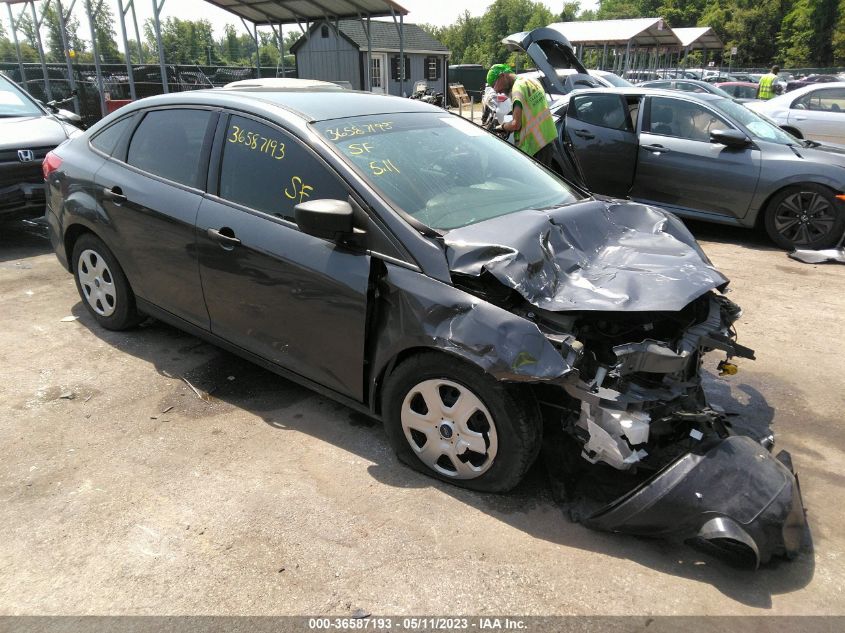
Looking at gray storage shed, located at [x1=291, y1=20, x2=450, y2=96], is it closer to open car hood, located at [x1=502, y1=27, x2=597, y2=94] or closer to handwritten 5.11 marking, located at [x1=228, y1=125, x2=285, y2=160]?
open car hood, located at [x1=502, y1=27, x2=597, y2=94]

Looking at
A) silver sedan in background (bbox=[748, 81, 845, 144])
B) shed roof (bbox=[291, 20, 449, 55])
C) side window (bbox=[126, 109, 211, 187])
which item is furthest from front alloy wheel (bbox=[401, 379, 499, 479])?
shed roof (bbox=[291, 20, 449, 55])

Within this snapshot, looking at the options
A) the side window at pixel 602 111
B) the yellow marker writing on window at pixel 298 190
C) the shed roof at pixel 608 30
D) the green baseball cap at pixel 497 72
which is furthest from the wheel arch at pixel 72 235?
the shed roof at pixel 608 30

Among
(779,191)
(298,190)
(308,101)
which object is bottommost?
(779,191)

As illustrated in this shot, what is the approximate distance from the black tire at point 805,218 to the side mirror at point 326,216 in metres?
5.83

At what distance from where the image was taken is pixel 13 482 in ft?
9.83

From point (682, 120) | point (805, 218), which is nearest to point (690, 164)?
point (682, 120)

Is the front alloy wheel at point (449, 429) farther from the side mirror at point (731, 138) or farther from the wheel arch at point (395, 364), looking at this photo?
the side mirror at point (731, 138)

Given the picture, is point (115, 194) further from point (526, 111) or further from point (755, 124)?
point (755, 124)

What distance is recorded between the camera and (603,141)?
764cm

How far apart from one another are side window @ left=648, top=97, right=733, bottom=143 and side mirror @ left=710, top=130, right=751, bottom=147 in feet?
0.69

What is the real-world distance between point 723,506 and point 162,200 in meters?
3.38

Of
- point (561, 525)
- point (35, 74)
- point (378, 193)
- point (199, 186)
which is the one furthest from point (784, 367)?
point (35, 74)

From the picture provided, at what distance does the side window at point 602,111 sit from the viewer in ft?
25.2

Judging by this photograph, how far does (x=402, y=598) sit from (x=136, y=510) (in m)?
1.32
